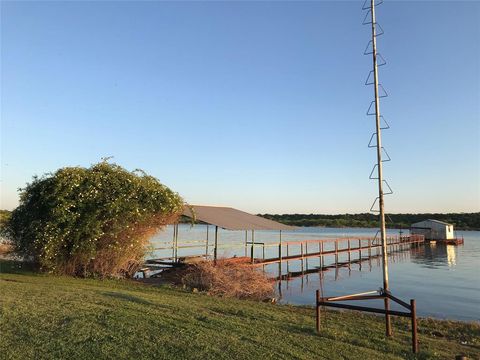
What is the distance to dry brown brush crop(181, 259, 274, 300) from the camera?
18031mm

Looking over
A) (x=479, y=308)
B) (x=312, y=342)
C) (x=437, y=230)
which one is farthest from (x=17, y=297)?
(x=437, y=230)

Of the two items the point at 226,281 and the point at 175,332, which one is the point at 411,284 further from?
the point at 175,332

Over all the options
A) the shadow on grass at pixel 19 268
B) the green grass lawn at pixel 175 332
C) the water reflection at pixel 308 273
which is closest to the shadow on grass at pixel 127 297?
the green grass lawn at pixel 175 332

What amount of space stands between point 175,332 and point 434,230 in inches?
2889

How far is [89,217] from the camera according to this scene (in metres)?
17.2

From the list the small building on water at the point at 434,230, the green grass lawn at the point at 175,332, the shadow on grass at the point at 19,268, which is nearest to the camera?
the green grass lawn at the point at 175,332

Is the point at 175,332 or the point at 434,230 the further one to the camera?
the point at 434,230

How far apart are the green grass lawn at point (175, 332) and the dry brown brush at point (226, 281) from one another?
5.08m

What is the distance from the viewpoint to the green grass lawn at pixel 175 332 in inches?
277

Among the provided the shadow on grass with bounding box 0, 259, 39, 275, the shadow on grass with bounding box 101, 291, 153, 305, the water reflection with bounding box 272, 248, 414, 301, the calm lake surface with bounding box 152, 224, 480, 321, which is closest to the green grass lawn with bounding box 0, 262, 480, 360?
the shadow on grass with bounding box 101, 291, 153, 305

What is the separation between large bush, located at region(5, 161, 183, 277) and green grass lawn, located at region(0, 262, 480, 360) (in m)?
4.26

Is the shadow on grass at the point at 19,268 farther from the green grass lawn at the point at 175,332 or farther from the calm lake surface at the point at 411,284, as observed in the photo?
the calm lake surface at the point at 411,284

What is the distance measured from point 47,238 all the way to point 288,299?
37.3 feet

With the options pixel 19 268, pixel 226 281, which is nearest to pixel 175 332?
pixel 226 281
